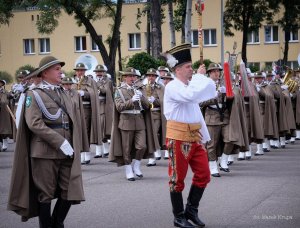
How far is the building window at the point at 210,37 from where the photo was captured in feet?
174

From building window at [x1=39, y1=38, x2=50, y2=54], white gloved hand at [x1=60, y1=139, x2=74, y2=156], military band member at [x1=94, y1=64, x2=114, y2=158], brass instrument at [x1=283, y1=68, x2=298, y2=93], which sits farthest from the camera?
building window at [x1=39, y1=38, x2=50, y2=54]

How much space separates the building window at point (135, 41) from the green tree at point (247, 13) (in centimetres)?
1501

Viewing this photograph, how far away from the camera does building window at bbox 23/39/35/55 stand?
58.6m

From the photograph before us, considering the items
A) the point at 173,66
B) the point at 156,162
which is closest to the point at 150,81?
the point at 156,162

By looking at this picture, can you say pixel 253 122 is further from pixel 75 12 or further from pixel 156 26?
pixel 75 12

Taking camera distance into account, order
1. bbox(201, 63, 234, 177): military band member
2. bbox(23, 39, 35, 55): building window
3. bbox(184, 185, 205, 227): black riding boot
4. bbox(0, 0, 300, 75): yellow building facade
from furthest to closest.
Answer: bbox(23, 39, 35, 55): building window < bbox(0, 0, 300, 75): yellow building facade < bbox(201, 63, 234, 177): military band member < bbox(184, 185, 205, 227): black riding boot

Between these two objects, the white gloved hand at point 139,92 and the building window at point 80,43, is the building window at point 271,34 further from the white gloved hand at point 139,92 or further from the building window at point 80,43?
the white gloved hand at point 139,92

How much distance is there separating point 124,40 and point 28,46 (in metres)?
8.84

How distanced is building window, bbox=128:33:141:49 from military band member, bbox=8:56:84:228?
48.2 meters

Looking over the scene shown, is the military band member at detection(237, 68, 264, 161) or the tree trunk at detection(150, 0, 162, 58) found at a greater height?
the tree trunk at detection(150, 0, 162, 58)

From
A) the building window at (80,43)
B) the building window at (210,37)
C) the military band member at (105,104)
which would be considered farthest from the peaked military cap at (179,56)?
the building window at (80,43)

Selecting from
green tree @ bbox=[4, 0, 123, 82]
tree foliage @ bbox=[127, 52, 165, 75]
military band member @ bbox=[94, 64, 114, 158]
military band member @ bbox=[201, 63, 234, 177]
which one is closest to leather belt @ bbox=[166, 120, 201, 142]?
military band member @ bbox=[201, 63, 234, 177]

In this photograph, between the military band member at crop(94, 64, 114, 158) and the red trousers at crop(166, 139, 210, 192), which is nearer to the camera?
the red trousers at crop(166, 139, 210, 192)

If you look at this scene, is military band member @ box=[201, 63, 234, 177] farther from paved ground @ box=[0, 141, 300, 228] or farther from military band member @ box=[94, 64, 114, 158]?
military band member @ box=[94, 64, 114, 158]
